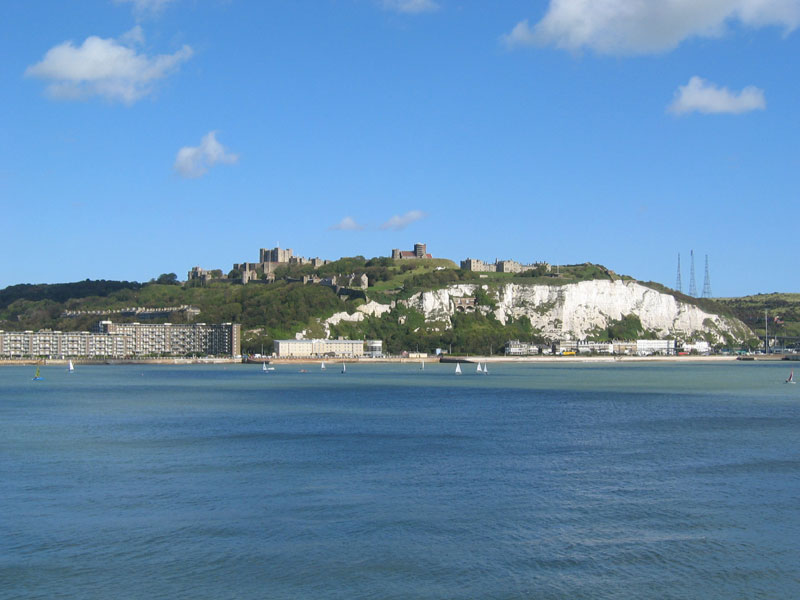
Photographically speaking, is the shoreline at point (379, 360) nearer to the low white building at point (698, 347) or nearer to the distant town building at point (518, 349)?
the distant town building at point (518, 349)

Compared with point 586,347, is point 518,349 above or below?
below

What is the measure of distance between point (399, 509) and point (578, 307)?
146 m

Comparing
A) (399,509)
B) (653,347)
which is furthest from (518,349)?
(399,509)

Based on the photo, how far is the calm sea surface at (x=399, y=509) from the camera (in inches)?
554

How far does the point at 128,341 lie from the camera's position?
148750 mm

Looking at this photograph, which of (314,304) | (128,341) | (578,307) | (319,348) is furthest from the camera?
(578,307)

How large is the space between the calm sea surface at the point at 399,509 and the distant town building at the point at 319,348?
101707mm

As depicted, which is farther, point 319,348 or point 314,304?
point 314,304

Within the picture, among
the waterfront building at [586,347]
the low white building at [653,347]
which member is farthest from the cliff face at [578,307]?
the low white building at [653,347]

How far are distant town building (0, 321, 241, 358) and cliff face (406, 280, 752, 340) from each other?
33.8 m

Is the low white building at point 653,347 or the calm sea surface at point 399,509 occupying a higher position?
the low white building at point 653,347

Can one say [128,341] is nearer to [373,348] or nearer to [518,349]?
[373,348]

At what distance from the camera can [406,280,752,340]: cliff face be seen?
158 m

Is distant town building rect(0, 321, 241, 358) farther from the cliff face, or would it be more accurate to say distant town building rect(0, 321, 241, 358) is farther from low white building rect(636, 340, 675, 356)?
low white building rect(636, 340, 675, 356)
